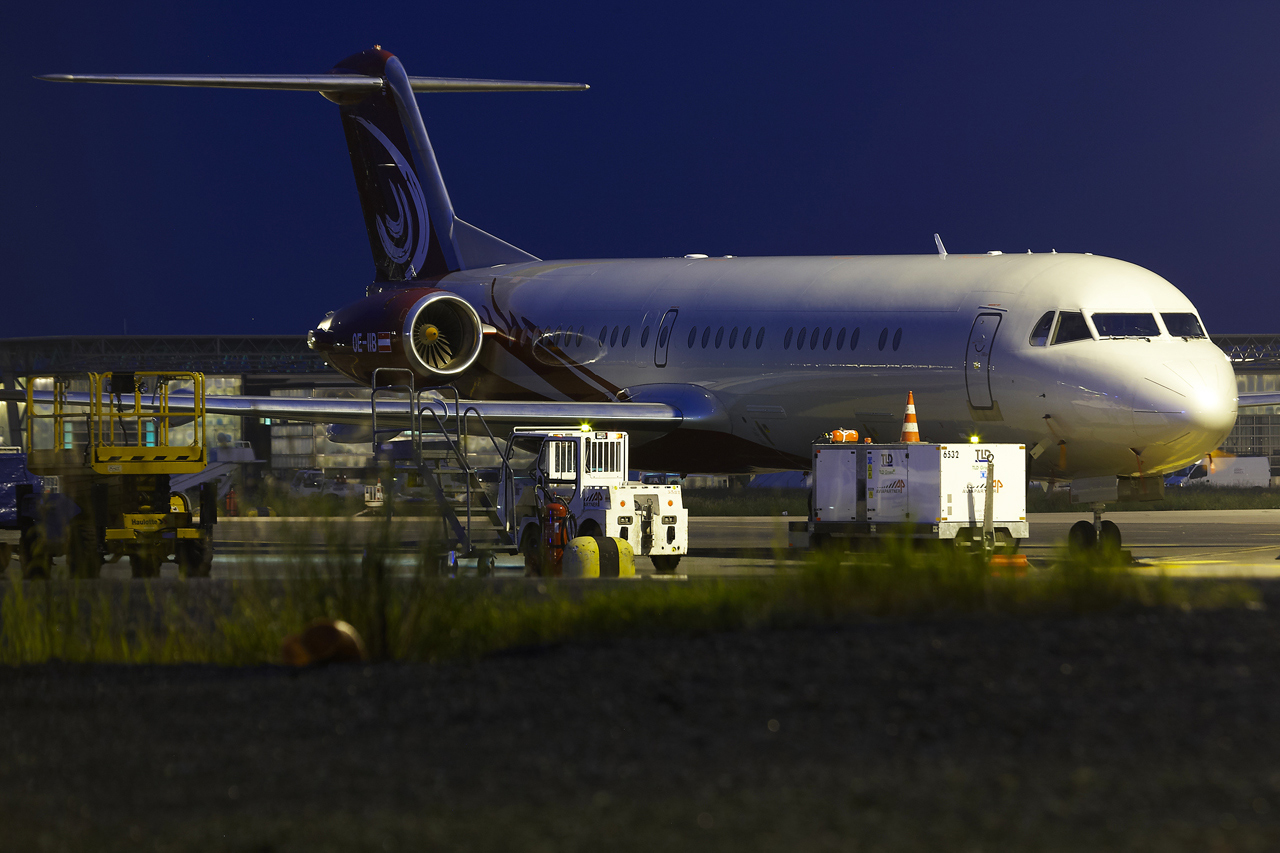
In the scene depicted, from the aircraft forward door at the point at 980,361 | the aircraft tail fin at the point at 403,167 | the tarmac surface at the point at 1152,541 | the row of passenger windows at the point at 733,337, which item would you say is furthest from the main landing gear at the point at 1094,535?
the aircraft tail fin at the point at 403,167

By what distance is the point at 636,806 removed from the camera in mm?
5676

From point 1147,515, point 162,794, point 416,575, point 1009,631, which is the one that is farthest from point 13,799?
point 1147,515

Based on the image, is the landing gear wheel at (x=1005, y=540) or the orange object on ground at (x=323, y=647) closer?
the orange object on ground at (x=323, y=647)

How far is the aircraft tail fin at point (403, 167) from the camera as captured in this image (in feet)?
95.9

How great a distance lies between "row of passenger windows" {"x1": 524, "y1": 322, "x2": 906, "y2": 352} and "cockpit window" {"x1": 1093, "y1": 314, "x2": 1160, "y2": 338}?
260cm

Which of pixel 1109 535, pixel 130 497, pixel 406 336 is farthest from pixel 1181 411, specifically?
pixel 406 336

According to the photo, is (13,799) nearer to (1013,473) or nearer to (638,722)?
(638,722)

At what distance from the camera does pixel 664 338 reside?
2347 cm

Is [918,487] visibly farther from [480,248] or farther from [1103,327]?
[480,248]

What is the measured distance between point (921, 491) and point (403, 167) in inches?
668

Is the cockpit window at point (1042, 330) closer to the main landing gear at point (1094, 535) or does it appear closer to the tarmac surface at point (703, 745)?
the main landing gear at point (1094, 535)

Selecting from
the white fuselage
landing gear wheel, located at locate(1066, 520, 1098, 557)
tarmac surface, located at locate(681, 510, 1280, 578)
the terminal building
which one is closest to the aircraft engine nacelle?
the white fuselage

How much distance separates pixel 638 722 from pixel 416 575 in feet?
9.13

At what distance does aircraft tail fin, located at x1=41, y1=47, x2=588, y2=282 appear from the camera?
29234mm
